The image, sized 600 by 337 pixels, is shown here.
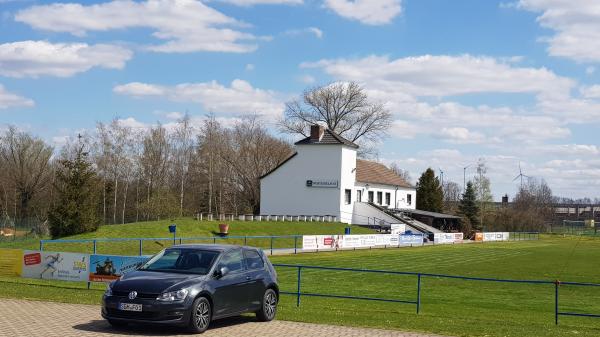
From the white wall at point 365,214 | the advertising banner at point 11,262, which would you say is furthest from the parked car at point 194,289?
the white wall at point 365,214

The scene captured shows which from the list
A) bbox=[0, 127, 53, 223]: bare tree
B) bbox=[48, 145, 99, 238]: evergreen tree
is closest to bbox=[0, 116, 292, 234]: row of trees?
bbox=[0, 127, 53, 223]: bare tree

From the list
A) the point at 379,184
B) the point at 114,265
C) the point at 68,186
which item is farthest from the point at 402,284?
the point at 379,184

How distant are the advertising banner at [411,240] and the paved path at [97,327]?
166 feet

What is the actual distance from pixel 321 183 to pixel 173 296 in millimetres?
68408

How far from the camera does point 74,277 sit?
77.1ft

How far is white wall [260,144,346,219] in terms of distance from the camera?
80.4 meters

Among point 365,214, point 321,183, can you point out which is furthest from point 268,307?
→ point 365,214

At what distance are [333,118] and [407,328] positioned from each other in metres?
82.4

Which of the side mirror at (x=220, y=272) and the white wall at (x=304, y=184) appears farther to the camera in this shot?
the white wall at (x=304, y=184)

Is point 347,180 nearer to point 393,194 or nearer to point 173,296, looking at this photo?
point 393,194

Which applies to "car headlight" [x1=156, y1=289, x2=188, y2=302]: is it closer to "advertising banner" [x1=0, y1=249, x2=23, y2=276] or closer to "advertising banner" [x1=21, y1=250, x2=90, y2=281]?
"advertising banner" [x1=21, y1=250, x2=90, y2=281]

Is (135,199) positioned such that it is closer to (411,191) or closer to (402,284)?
(411,191)

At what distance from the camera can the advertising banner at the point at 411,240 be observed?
65.2 meters

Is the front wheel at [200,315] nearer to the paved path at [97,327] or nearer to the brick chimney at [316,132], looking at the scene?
the paved path at [97,327]
